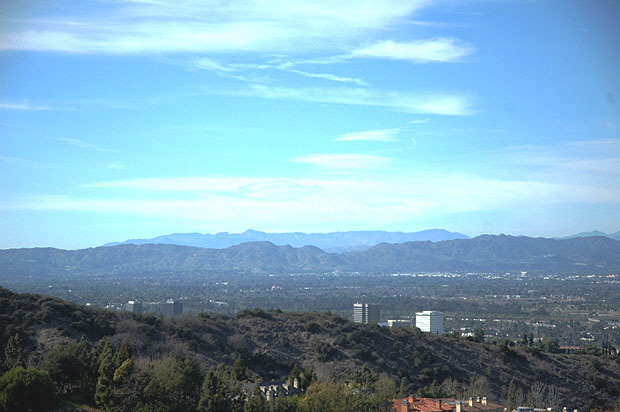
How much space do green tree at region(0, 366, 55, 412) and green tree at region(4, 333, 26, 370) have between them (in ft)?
11.2

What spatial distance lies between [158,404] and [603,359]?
121ft

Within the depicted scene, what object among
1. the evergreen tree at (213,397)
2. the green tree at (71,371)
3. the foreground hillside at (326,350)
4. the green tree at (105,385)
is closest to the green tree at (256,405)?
the evergreen tree at (213,397)

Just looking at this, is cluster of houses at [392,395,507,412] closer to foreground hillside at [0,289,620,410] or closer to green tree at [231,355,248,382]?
foreground hillside at [0,289,620,410]

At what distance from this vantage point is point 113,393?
1147 inches

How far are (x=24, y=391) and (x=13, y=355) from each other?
7.74 m

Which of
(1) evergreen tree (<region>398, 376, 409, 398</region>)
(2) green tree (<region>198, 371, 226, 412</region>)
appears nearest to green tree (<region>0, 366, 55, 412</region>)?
(2) green tree (<region>198, 371, 226, 412</region>)

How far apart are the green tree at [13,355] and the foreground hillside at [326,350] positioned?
2.05 m

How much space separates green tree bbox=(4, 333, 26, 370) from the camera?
32.5 metres

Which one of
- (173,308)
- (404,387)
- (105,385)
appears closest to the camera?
(105,385)

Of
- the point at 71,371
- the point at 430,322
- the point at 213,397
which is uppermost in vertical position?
the point at 71,371

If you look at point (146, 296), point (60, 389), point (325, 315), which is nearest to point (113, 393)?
point (60, 389)

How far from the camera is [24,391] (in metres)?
28.3

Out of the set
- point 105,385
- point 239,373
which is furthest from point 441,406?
point 105,385

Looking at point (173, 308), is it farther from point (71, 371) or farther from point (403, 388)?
point (71, 371)
